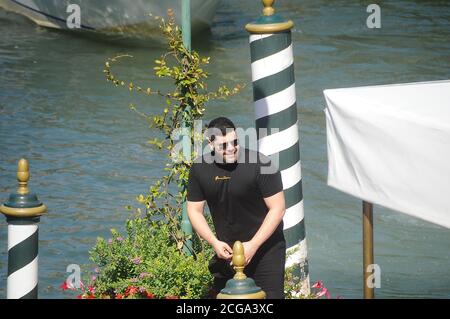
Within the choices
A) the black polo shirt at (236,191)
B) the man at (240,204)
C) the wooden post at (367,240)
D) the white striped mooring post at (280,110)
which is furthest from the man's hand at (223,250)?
the white striped mooring post at (280,110)

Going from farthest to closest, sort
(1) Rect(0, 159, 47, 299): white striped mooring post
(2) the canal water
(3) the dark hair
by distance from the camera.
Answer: (2) the canal water < (3) the dark hair < (1) Rect(0, 159, 47, 299): white striped mooring post

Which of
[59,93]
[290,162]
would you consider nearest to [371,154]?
[290,162]

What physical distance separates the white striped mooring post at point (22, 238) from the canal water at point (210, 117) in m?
2.28

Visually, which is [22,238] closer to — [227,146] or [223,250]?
[223,250]

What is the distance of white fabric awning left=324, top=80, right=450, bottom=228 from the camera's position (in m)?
5.39

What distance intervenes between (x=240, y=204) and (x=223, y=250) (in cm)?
28

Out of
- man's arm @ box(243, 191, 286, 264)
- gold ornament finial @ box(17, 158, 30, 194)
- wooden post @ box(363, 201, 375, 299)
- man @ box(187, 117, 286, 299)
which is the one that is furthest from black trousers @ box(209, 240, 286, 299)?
gold ornament finial @ box(17, 158, 30, 194)

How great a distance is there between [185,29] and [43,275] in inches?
109

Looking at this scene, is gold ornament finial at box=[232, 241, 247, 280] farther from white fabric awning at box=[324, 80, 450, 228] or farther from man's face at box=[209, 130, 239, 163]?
man's face at box=[209, 130, 239, 163]

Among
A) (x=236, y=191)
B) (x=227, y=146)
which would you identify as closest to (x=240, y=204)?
(x=236, y=191)

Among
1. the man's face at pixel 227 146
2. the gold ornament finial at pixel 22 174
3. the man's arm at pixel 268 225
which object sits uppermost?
the man's face at pixel 227 146

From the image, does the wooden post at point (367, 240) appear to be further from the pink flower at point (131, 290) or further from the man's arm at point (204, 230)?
the pink flower at point (131, 290)

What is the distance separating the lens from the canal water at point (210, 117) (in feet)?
30.6

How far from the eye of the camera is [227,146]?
6195mm
